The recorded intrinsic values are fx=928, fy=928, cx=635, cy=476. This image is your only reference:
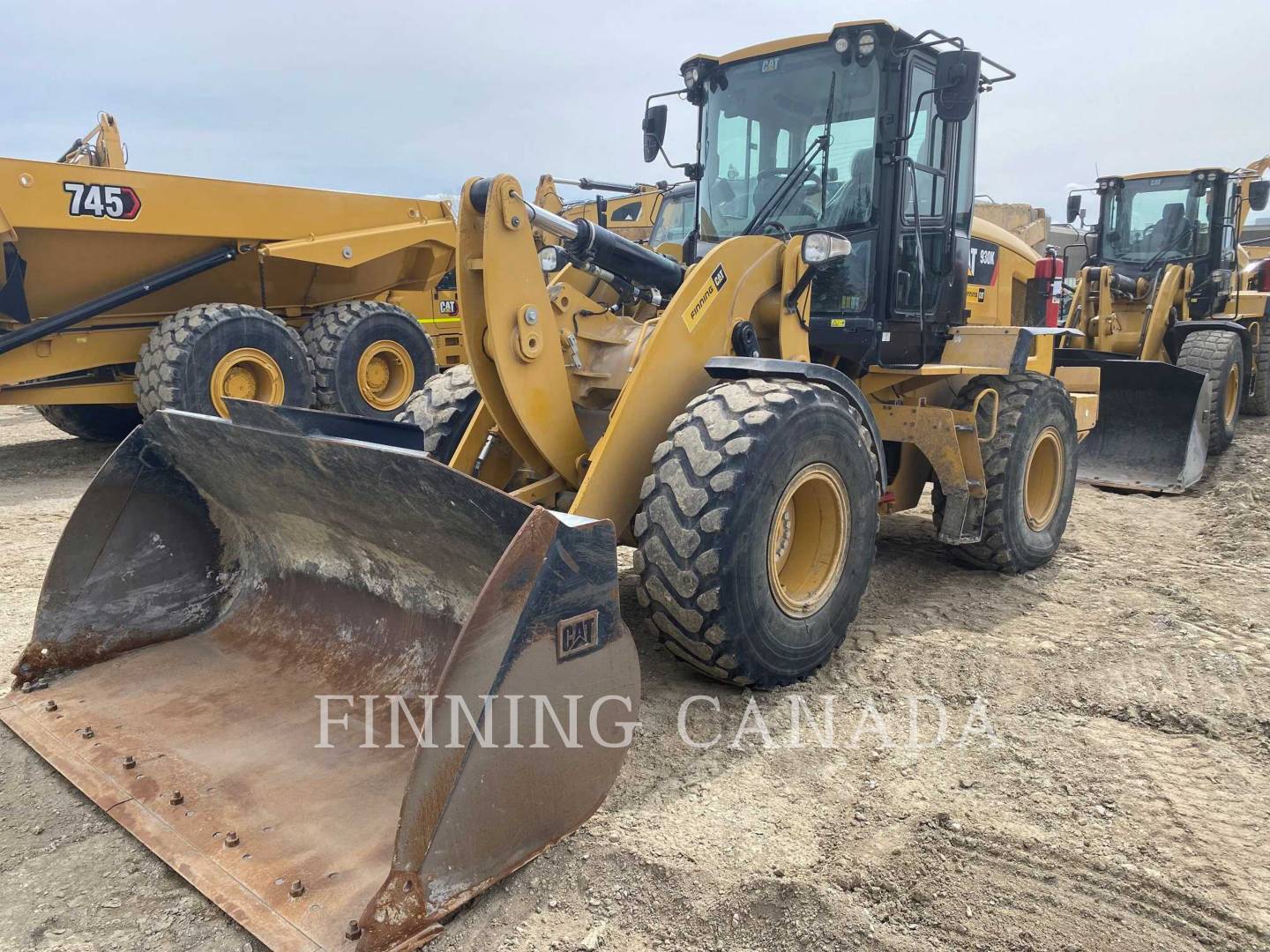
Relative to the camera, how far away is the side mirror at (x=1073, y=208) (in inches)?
400

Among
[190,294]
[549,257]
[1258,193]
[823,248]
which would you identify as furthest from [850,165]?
[1258,193]

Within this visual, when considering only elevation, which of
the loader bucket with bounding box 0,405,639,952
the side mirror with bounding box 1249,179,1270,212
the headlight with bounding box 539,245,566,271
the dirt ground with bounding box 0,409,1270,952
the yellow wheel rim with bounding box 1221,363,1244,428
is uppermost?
the side mirror with bounding box 1249,179,1270,212

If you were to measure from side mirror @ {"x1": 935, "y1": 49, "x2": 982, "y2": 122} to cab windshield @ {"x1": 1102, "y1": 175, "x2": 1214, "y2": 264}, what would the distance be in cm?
737

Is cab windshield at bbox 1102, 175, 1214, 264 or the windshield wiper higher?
cab windshield at bbox 1102, 175, 1214, 264

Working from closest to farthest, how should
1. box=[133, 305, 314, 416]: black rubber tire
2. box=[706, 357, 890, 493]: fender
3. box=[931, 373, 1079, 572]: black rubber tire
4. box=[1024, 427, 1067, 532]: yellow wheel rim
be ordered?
box=[706, 357, 890, 493]: fender → box=[931, 373, 1079, 572]: black rubber tire → box=[1024, 427, 1067, 532]: yellow wheel rim → box=[133, 305, 314, 416]: black rubber tire

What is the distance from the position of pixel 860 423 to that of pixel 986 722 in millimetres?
1221

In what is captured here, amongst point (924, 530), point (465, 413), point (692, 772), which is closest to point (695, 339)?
point (465, 413)

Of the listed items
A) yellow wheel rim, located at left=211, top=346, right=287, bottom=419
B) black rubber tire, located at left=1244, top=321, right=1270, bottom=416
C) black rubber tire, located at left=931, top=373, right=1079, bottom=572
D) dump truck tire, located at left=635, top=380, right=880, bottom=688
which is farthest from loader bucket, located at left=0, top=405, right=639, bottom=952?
black rubber tire, located at left=1244, top=321, right=1270, bottom=416

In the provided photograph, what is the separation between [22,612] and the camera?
4.19m

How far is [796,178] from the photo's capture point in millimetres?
4273

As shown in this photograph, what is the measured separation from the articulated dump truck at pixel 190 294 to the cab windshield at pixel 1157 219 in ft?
23.4

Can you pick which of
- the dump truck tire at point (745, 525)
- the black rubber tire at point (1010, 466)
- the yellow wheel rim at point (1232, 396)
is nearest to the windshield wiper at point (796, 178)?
the dump truck tire at point (745, 525)

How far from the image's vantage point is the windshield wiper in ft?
13.7

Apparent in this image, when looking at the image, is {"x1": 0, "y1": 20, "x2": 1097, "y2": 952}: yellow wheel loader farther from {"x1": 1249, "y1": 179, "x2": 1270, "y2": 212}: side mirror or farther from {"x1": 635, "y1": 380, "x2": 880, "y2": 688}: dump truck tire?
{"x1": 1249, "y1": 179, "x2": 1270, "y2": 212}: side mirror
